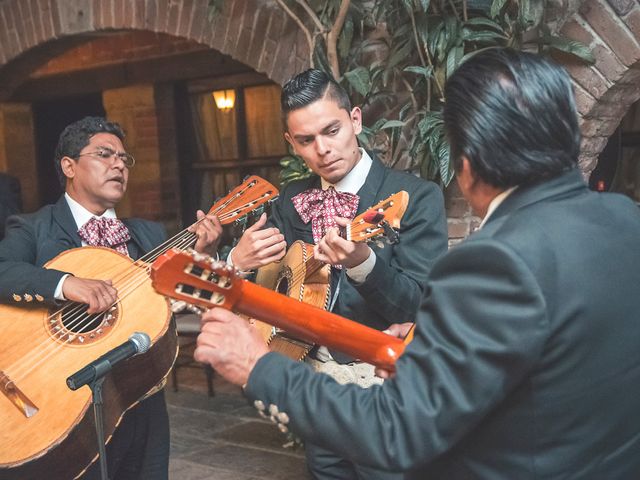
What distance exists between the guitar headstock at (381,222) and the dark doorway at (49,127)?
5.91 metres

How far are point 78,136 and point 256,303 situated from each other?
1.54 m

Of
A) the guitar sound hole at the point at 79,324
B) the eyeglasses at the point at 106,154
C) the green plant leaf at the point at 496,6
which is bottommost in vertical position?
the guitar sound hole at the point at 79,324

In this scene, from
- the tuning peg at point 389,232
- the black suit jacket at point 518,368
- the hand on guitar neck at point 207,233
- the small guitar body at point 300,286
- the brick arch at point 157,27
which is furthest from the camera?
the brick arch at point 157,27

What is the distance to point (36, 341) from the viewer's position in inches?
93.7

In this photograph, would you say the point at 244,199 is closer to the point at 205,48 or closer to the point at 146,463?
the point at 146,463

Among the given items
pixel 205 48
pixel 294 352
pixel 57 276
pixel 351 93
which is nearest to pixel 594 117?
pixel 351 93

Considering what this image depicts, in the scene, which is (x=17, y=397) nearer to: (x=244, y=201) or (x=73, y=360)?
(x=73, y=360)

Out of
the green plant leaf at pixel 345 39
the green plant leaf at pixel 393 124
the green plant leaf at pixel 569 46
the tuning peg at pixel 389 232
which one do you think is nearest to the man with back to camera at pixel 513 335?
the tuning peg at pixel 389 232

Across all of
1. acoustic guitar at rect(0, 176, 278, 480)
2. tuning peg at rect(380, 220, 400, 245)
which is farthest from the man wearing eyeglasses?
tuning peg at rect(380, 220, 400, 245)

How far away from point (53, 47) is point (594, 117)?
12.5ft

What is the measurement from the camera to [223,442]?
4.43m

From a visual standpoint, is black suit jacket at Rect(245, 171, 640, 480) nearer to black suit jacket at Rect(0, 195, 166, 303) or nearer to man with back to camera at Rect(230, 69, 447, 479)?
man with back to camera at Rect(230, 69, 447, 479)

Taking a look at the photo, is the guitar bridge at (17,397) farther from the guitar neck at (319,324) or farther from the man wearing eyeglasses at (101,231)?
the guitar neck at (319,324)

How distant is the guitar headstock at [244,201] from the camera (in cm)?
261
